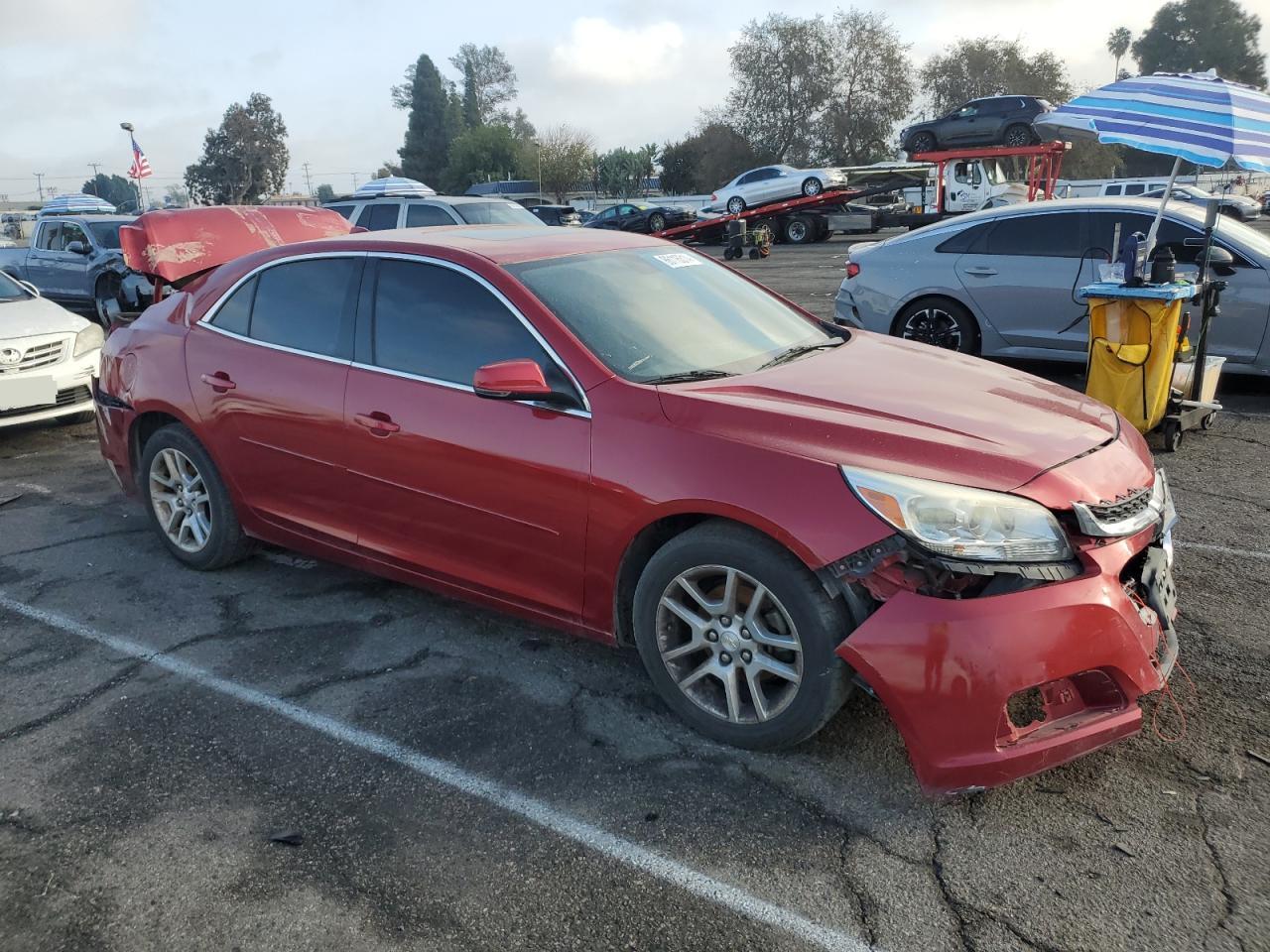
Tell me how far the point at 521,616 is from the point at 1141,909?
7.06 ft

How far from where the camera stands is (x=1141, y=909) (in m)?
2.41

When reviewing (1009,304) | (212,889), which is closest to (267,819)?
(212,889)

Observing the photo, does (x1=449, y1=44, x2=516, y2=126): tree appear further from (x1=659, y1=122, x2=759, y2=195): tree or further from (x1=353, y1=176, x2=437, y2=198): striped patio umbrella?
(x1=353, y1=176, x2=437, y2=198): striped patio umbrella

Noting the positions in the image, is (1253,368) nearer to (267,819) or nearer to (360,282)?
(360,282)

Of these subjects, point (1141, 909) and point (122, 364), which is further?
point (122, 364)

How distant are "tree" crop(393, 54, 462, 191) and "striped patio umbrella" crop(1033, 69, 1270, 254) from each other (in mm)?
95648

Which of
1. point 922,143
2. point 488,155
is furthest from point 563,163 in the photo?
point 922,143

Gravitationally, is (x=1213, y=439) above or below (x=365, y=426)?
below

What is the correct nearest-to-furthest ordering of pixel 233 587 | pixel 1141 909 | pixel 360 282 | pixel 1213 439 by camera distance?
pixel 1141 909
pixel 360 282
pixel 233 587
pixel 1213 439

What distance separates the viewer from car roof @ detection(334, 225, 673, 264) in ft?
12.7

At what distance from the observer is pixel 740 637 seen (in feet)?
9.93

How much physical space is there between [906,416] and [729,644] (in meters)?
0.92

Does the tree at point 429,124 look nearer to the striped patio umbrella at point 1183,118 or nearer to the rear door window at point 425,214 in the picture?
the rear door window at point 425,214

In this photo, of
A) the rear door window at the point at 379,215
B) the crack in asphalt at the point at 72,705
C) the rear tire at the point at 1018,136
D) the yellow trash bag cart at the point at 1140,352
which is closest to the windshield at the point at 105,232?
the rear door window at the point at 379,215
